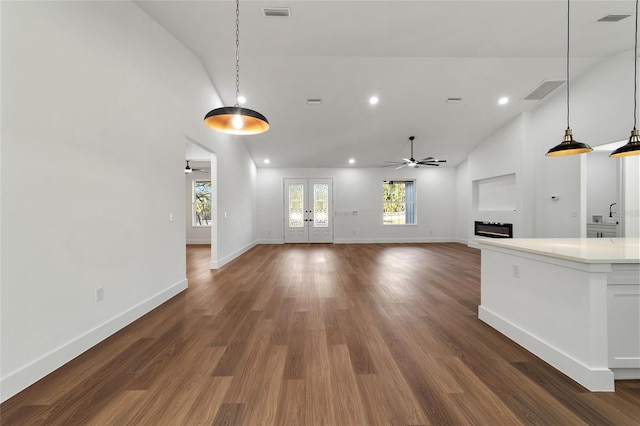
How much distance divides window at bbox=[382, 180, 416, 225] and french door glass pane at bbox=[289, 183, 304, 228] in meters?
3.11

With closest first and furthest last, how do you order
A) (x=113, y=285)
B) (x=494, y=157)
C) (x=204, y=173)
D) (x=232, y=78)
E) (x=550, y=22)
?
(x=113, y=285) < (x=550, y=22) < (x=232, y=78) < (x=494, y=157) < (x=204, y=173)

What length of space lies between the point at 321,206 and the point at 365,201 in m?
1.64

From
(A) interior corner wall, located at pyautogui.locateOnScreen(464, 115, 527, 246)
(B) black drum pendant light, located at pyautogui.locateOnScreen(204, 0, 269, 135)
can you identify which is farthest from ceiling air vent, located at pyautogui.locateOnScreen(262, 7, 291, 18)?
(A) interior corner wall, located at pyautogui.locateOnScreen(464, 115, 527, 246)

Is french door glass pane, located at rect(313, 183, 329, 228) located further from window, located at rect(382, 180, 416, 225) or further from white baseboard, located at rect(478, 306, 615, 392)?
white baseboard, located at rect(478, 306, 615, 392)

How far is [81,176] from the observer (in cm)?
222

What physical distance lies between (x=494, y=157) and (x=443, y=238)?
3403 mm

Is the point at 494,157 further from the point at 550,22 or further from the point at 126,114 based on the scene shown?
the point at 126,114

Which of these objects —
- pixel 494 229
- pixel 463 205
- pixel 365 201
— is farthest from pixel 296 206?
pixel 494 229

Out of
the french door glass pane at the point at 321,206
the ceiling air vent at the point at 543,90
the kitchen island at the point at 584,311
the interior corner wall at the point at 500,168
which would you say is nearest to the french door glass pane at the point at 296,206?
the french door glass pane at the point at 321,206

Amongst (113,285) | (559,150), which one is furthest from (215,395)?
(559,150)

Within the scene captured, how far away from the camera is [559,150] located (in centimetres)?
275

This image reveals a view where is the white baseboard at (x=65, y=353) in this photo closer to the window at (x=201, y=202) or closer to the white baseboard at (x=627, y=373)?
the white baseboard at (x=627, y=373)

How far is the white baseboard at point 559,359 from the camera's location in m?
1.69

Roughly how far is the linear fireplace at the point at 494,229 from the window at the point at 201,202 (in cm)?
929
